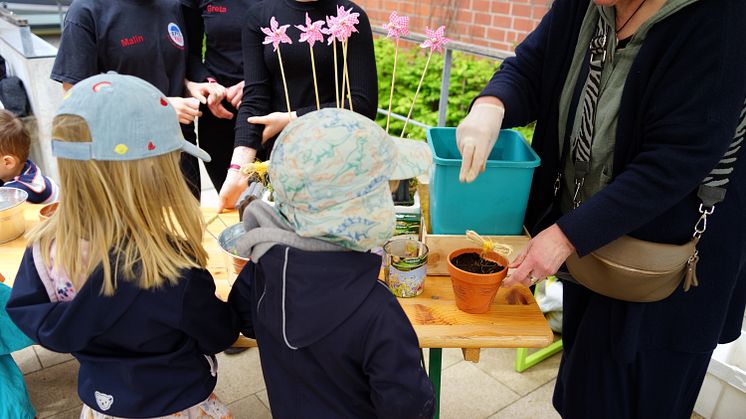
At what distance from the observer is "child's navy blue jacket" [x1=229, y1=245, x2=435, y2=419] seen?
107cm

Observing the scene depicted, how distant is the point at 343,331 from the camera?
1.11 metres

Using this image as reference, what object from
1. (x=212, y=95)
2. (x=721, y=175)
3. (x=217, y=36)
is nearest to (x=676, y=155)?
(x=721, y=175)

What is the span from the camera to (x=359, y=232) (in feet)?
3.36

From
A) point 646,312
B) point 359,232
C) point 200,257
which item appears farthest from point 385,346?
point 646,312

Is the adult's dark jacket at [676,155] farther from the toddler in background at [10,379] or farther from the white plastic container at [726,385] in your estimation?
the toddler in background at [10,379]

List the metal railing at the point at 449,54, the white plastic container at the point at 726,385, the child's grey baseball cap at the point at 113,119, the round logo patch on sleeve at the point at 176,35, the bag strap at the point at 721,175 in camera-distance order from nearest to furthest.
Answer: the child's grey baseball cap at the point at 113,119 < the bag strap at the point at 721,175 < the white plastic container at the point at 726,385 < the round logo patch on sleeve at the point at 176,35 < the metal railing at the point at 449,54

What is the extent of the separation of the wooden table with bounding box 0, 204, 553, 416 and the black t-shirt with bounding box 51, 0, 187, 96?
89 cm

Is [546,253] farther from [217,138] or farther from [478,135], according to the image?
[217,138]

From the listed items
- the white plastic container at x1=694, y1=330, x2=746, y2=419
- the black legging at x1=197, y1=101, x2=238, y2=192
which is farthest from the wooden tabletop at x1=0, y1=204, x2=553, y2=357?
the white plastic container at x1=694, y1=330, x2=746, y2=419

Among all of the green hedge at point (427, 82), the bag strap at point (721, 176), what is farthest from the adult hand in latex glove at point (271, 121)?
the green hedge at point (427, 82)

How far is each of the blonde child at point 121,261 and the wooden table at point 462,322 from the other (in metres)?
0.24

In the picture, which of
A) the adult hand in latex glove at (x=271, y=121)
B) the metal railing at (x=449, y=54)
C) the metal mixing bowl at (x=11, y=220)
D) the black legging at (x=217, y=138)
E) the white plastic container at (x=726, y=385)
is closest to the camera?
the metal mixing bowl at (x=11, y=220)

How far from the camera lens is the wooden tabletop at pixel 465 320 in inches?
55.7

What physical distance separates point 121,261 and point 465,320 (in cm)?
81
